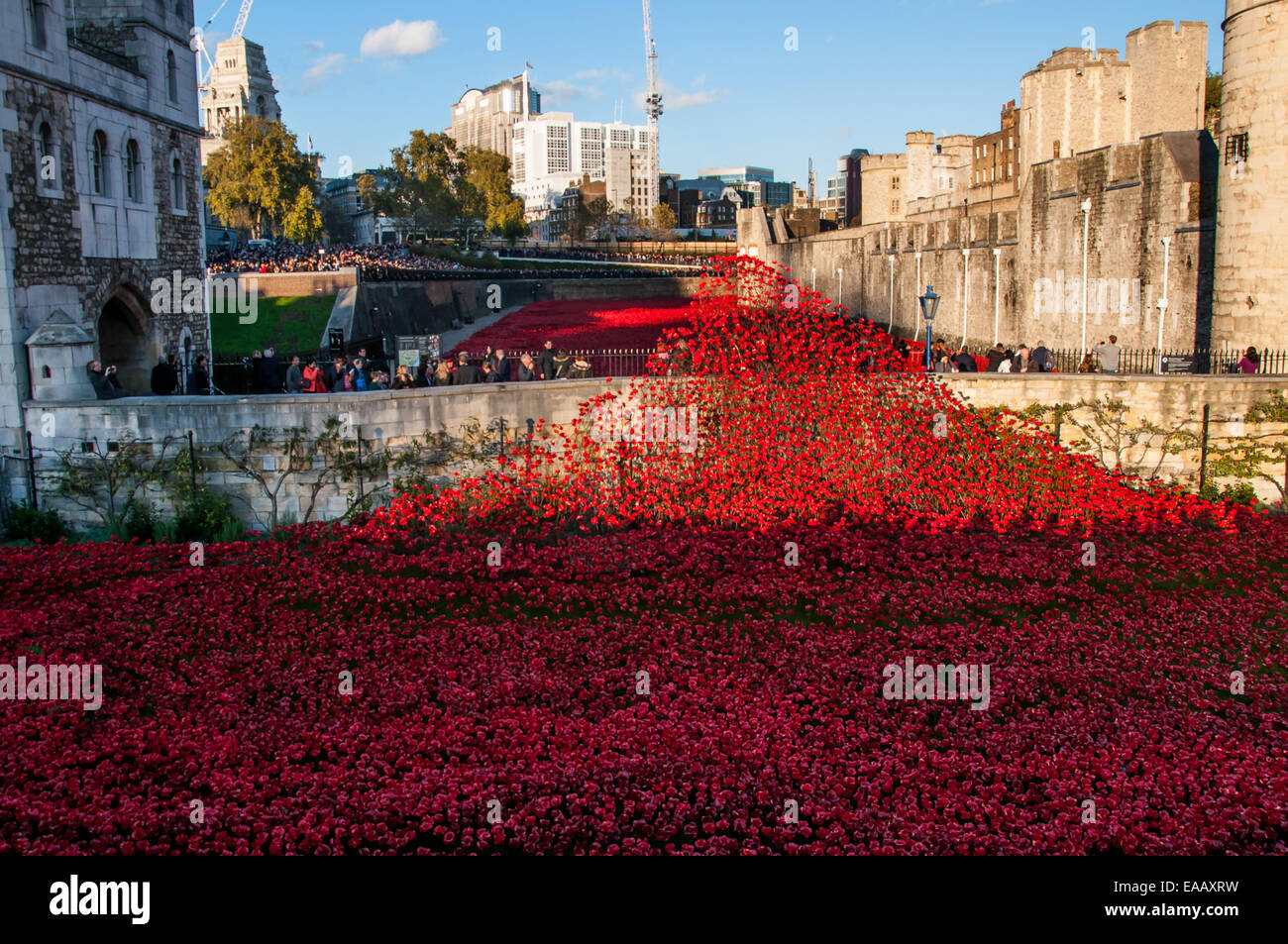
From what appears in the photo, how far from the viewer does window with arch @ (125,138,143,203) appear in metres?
20.7

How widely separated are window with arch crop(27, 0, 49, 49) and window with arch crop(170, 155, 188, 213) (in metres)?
5.22

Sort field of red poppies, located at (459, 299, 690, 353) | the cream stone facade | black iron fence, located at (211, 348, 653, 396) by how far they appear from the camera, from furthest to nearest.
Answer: the cream stone facade, field of red poppies, located at (459, 299, 690, 353), black iron fence, located at (211, 348, 653, 396)

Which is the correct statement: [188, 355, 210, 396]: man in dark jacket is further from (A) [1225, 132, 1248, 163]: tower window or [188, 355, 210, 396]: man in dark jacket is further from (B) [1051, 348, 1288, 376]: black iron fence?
(A) [1225, 132, 1248, 163]: tower window

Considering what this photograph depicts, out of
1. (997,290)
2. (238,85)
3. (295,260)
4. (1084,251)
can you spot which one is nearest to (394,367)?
(1084,251)

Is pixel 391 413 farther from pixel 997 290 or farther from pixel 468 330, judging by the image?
pixel 468 330

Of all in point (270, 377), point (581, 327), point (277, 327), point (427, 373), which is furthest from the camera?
point (581, 327)

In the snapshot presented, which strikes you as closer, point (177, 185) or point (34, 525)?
point (34, 525)

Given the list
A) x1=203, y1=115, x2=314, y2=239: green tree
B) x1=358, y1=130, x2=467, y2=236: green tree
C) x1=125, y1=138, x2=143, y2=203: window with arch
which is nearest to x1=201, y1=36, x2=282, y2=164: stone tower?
x1=358, y1=130, x2=467, y2=236: green tree

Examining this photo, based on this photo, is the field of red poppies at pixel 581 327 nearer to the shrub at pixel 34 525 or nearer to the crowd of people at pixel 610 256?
the shrub at pixel 34 525

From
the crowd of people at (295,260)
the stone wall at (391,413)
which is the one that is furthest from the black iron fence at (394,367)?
the crowd of people at (295,260)

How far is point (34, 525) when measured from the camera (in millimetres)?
15516

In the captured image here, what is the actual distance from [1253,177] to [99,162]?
20435 mm
